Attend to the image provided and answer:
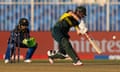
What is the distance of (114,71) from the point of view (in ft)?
38.6

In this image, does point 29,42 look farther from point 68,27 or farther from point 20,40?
point 68,27

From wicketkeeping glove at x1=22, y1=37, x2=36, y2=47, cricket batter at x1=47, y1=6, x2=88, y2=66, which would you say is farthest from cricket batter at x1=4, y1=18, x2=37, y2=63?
cricket batter at x1=47, y1=6, x2=88, y2=66

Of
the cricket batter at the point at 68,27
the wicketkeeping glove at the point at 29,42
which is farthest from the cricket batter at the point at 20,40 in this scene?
the cricket batter at the point at 68,27

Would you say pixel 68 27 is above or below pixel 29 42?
above

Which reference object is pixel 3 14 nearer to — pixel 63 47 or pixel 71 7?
pixel 71 7

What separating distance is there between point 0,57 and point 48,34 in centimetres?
201

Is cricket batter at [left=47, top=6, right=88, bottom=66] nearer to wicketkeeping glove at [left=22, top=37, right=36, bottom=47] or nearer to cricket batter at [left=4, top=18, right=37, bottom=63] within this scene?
cricket batter at [left=4, top=18, right=37, bottom=63]

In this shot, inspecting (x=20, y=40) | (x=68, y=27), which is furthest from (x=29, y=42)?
(x=68, y=27)

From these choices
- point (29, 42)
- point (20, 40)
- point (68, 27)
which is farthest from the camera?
point (29, 42)

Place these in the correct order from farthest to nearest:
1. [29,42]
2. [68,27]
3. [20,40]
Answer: [29,42], [20,40], [68,27]

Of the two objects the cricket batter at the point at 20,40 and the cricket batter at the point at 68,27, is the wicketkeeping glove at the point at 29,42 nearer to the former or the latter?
the cricket batter at the point at 20,40

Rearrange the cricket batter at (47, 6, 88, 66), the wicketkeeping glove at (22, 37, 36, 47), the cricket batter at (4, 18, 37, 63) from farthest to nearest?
Answer: the wicketkeeping glove at (22, 37, 36, 47), the cricket batter at (4, 18, 37, 63), the cricket batter at (47, 6, 88, 66)

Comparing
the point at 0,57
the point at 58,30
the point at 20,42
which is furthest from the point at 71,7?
the point at 58,30

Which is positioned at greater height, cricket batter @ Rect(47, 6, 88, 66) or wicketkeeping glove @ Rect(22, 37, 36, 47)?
cricket batter @ Rect(47, 6, 88, 66)
